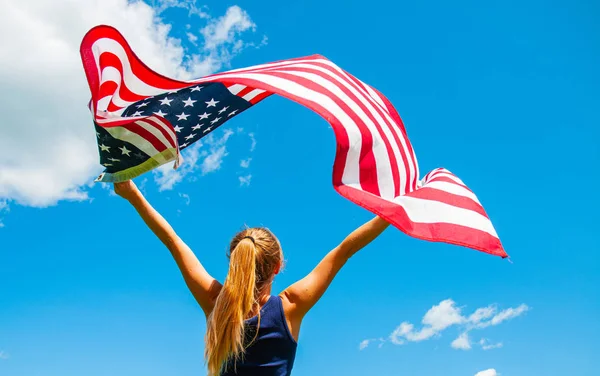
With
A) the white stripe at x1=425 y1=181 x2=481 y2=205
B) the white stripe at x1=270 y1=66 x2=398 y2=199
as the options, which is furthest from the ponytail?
the white stripe at x1=425 y1=181 x2=481 y2=205

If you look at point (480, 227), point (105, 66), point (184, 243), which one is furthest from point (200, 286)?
point (105, 66)

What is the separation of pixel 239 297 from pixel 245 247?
383mm

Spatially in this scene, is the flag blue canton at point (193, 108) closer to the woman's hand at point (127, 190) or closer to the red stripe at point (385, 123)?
the red stripe at point (385, 123)

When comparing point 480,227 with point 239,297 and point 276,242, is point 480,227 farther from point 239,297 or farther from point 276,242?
point 239,297

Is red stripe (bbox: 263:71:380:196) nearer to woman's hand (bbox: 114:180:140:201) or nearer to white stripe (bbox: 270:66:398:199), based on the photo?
white stripe (bbox: 270:66:398:199)

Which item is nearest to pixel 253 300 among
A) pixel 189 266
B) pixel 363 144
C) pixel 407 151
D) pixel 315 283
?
pixel 315 283

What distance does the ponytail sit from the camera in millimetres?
3375

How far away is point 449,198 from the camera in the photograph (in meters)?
4.90

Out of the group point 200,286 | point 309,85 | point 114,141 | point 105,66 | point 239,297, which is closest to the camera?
point 239,297

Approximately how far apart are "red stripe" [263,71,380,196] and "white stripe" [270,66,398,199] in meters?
0.06

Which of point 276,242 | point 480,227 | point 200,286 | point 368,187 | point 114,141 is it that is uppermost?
point 114,141

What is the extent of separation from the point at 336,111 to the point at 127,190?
242cm

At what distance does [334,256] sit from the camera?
3.58 meters

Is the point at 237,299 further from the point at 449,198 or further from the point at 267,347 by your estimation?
the point at 449,198
